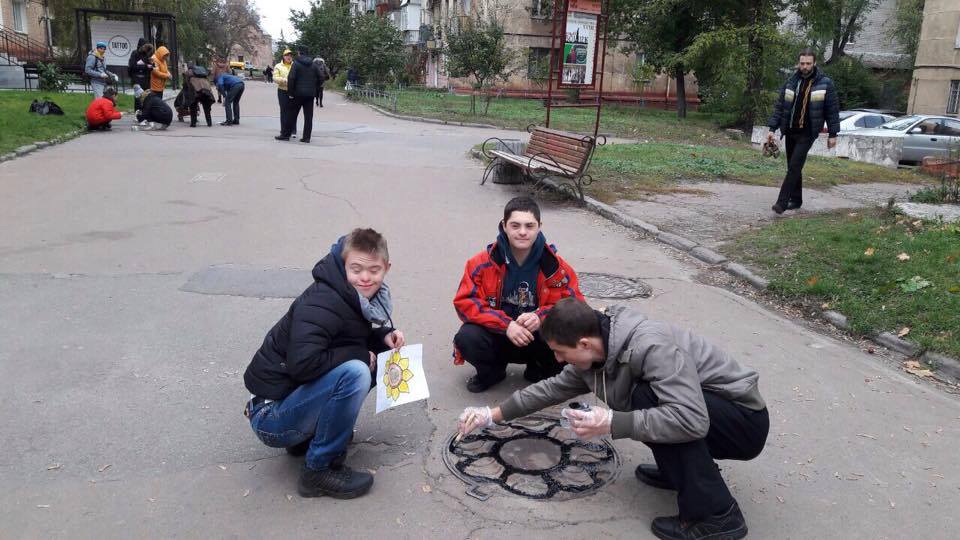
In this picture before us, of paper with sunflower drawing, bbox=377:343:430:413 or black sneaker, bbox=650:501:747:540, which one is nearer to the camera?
black sneaker, bbox=650:501:747:540

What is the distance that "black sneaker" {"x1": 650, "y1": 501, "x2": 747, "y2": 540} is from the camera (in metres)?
3.04

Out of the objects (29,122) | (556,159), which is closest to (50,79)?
(29,122)

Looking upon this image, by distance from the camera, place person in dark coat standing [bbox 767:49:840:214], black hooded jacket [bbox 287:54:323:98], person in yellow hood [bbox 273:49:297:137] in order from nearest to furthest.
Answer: person in dark coat standing [bbox 767:49:840:214], black hooded jacket [bbox 287:54:323:98], person in yellow hood [bbox 273:49:297:137]

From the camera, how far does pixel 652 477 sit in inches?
139

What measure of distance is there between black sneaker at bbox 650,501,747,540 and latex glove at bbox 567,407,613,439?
537 millimetres

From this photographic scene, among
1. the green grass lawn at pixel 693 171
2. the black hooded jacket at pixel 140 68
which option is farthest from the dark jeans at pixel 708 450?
the black hooded jacket at pixel 140 68

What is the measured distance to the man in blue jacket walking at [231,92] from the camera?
18406 mm

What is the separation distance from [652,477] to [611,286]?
10.9ft

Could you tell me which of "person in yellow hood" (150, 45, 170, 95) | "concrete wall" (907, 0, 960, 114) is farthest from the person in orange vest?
"concrete wall" (907, 0, 960, 114)

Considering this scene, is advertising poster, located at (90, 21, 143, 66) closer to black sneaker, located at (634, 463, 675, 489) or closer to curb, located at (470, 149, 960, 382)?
curb, located at (470, 149, 960, 382)

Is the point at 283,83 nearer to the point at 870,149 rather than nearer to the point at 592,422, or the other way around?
the point at 870,149

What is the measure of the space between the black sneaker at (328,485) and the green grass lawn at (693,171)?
776cm

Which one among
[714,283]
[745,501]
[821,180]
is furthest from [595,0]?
[745,501]

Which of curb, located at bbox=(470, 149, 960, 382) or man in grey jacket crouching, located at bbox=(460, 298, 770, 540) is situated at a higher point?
man in grey jacket crouching, located at bbox=(460, 298, 770, 540)
